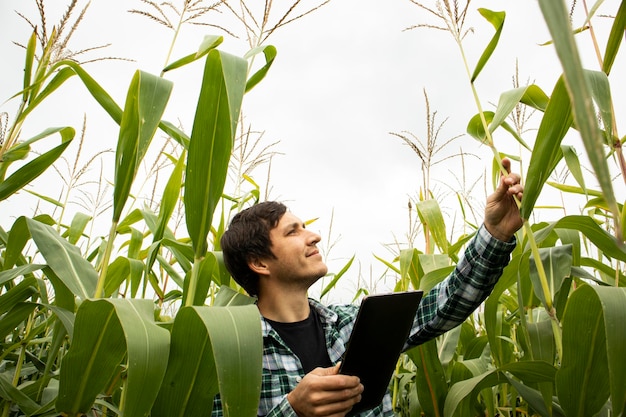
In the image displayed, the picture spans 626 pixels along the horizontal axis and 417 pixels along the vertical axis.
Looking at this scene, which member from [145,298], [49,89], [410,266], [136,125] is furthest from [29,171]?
[410,266]

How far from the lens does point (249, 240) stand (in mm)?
2000

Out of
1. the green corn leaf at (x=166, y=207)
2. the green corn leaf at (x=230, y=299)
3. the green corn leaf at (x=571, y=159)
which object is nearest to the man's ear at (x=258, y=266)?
the green corn leaf at (x=230, y=299)

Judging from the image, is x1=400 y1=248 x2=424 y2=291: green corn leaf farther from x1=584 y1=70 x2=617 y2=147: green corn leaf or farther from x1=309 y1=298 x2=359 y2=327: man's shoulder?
x1=584 y1=70 x2=617 y2=147: green corn leaf

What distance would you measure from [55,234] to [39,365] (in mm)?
671

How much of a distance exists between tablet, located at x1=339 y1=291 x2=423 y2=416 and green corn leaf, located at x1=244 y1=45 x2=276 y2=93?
0.70 m

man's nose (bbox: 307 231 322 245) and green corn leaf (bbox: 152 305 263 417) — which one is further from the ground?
man's nose (bbox: 307 231 322 245)

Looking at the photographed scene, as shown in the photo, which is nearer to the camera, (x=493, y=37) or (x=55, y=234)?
(x=493, y=37)

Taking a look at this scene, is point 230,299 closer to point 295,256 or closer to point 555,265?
A: point 295,256

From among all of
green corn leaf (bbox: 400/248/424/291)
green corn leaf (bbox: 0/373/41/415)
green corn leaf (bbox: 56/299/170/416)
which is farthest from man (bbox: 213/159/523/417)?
green corn leaf (bbox: 0/373/41/415)

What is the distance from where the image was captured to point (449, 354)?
1787 mm

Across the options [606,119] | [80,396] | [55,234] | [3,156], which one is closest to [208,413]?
[80,396]

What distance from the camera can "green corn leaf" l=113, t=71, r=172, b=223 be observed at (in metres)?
1.12

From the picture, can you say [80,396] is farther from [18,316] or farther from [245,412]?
[18,316]

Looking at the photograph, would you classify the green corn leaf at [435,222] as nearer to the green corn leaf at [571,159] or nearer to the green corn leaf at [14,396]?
the green corn leaf at [571,159]
